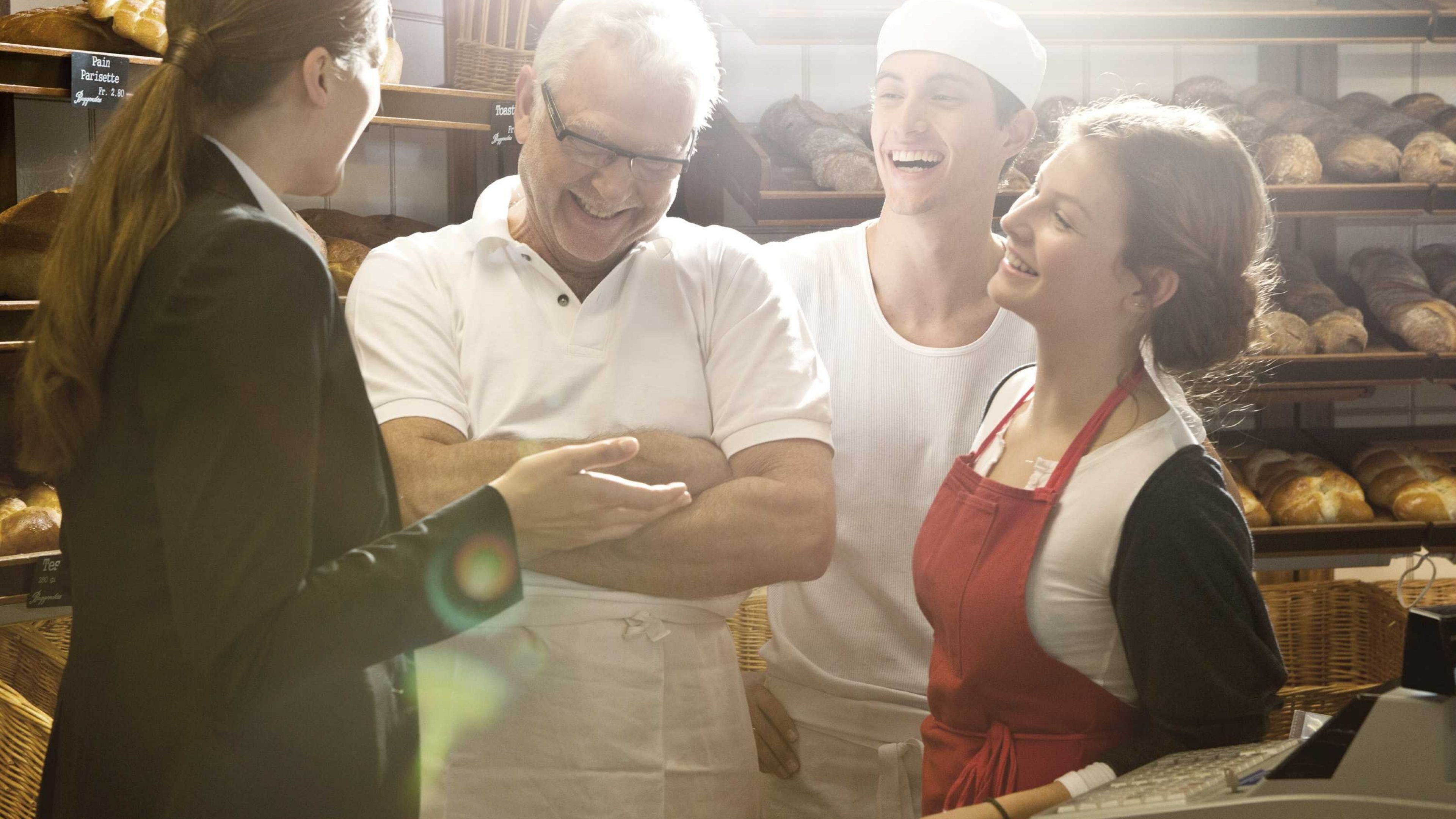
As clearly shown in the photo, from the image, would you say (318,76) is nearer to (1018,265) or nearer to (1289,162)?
(1018,265)

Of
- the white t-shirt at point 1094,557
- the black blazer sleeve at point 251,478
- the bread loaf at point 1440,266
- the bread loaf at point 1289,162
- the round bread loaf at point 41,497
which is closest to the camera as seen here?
the black blazer sleeve at point 251,478

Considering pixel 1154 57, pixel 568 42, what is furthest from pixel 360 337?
pixel 1154 57

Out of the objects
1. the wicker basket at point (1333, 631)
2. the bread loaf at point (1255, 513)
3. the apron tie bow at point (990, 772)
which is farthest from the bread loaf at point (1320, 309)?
the apron tie bow at point (990, 772)

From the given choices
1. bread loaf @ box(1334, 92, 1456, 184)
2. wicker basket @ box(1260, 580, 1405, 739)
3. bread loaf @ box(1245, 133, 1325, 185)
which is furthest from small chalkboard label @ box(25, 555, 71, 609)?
bread loaf @ box(1334, 92, 1456, 184)

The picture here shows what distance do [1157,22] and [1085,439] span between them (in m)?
1.74

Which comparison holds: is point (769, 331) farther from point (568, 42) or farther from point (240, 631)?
point (240, 631)

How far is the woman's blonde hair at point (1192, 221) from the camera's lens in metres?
1.33

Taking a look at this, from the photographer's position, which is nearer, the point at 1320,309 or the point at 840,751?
the point at 840,751

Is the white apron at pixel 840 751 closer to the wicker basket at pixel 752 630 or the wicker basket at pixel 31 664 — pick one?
the wicker basket at pixel 752 630

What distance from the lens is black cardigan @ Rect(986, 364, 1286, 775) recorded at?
115 centimetres

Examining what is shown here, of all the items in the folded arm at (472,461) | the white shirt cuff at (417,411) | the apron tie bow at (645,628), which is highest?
the white shirt cuff at (417,411)

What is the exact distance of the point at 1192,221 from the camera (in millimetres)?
1331

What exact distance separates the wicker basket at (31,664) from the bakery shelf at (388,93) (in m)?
1.01

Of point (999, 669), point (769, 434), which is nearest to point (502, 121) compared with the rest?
point (769, 434)
